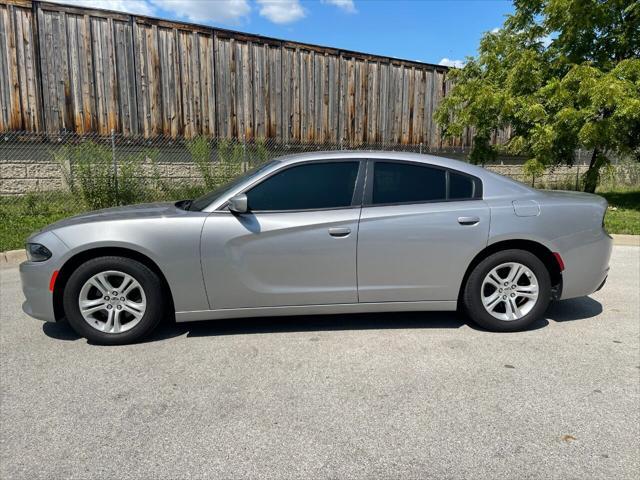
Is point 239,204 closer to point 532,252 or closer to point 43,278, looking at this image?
point 43,278

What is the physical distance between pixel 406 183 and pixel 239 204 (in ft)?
4.82

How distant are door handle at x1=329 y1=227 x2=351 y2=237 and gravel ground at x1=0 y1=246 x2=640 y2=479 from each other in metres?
0.90

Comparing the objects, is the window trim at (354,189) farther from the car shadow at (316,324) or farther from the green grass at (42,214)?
the green grass at (42,214)

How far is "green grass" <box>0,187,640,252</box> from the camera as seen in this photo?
8.26 m

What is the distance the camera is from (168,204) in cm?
458

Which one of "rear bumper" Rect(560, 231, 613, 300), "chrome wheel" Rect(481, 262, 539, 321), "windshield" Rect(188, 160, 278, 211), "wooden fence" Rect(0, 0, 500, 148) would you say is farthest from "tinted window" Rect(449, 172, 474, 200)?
"wooden fence" Rect(0, 0, 500, 148)

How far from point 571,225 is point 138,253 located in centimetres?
373

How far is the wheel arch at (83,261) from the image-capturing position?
3.78 metres

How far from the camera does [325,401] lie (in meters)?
2.98

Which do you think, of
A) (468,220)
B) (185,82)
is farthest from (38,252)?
(185,82)

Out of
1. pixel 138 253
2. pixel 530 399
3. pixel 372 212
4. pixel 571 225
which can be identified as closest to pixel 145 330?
pixel 138 253

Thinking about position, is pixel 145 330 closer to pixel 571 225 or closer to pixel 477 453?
pixel 477 453

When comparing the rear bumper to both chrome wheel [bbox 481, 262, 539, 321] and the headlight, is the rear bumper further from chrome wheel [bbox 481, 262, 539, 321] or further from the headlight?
the headlight

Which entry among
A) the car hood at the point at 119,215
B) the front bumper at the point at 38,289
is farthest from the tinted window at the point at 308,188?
the front bumper at the point at 38,289
